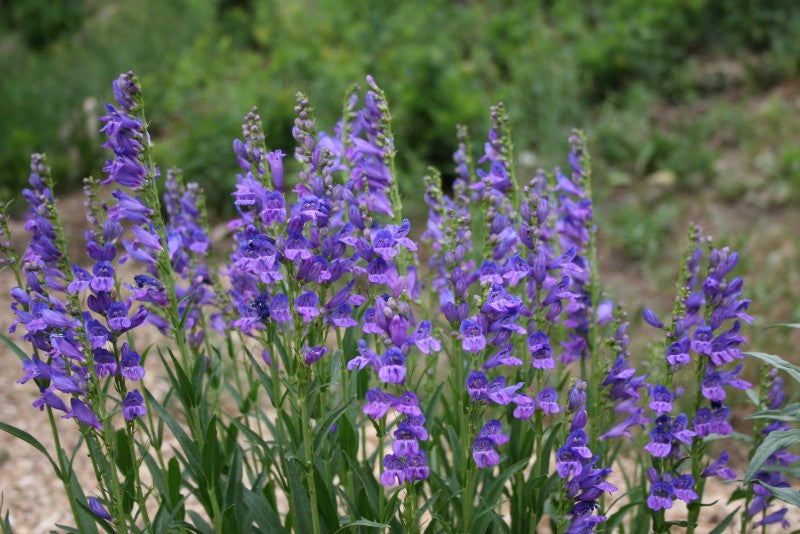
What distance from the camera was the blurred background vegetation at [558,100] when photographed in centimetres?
607

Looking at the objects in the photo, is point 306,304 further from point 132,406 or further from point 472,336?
point 132,406

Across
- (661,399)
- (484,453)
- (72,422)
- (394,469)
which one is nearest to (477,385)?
(484,453)

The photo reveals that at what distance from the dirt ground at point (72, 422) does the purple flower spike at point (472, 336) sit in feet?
5.53

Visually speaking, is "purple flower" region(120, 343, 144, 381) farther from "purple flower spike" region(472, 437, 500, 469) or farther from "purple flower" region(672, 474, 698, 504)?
"purple flower" region(672, 474, 698, 504)

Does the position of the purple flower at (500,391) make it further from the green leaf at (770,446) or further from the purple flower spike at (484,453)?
the green leaf at (770,446)

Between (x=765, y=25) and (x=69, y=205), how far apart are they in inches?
261

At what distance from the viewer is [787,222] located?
19.1ft

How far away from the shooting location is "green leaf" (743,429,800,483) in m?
2.19

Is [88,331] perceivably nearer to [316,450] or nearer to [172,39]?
[316,450]

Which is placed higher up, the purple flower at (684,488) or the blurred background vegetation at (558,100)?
the blurred background vegetation at (558,100)

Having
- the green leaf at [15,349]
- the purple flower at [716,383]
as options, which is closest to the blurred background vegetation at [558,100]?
the purple flower at [716,383]

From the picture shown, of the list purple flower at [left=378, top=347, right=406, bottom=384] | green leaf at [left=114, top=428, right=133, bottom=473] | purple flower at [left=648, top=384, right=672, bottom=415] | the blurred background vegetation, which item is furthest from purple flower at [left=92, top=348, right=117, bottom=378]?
the blurred background vegetation

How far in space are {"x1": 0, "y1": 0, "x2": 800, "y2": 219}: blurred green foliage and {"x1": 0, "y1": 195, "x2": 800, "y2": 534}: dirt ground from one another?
1.13ft

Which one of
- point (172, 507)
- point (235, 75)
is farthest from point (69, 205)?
point (172, 507)
